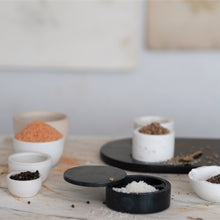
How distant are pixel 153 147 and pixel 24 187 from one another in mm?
572

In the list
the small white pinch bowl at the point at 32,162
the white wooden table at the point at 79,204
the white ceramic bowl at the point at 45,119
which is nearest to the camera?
the white wooden table at the point at 79,204

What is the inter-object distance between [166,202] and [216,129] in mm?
1961

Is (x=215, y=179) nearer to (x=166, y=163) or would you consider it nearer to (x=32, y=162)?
(x=166, y=163)

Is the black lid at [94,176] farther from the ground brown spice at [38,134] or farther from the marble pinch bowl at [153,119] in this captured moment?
the marble pinch bowl at [153,119]

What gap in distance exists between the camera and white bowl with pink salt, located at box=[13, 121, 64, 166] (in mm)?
1690

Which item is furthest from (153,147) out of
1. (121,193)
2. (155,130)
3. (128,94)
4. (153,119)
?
(128,94)

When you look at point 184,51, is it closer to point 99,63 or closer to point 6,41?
point 99,63

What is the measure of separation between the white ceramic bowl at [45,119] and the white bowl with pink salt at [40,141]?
16 cm

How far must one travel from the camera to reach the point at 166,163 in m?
1.72

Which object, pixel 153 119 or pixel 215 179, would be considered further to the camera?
pixel 153 119

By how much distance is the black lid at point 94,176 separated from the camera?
136 cm

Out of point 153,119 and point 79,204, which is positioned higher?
point 153,119

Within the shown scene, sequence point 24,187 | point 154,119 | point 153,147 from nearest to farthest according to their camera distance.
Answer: point 24,187 → point 153,147 → point 154,119

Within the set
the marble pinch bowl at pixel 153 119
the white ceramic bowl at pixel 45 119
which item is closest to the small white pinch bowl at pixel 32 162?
the white ceramic bowl at pixel 45 119
